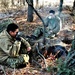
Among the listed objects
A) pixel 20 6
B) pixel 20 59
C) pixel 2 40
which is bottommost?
pixel 20 6

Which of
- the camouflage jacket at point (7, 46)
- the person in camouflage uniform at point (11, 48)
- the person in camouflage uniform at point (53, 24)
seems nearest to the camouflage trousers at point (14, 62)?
the person in camouflage uniform at point (11, 48)

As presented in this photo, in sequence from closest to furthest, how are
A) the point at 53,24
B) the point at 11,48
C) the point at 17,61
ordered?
the point at 11,48 < the point at 17,61 < the point at 53,24

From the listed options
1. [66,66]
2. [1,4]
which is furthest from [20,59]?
[1,4]

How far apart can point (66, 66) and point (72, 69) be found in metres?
0.15

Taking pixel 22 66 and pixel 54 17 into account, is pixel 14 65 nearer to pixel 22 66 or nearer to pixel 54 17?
pixel 22 66

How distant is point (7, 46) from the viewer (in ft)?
22.2

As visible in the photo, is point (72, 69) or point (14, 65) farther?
point (14, 65)

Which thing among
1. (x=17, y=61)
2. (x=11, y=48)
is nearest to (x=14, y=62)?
(x=17, y=61)

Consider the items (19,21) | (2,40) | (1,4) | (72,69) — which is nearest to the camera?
(72,69)

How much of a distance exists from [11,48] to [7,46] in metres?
0.11

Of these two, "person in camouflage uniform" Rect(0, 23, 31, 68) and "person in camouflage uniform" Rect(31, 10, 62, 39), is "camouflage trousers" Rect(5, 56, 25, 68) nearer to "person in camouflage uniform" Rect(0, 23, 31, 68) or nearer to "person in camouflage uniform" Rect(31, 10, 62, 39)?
"person in camouflage uniform" Rect(0, 23, 31, 68)

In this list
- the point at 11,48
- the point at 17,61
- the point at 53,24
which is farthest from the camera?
the point at 53,24

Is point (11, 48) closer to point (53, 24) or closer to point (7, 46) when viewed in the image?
point (7, 46)

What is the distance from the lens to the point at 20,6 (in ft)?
59.9
